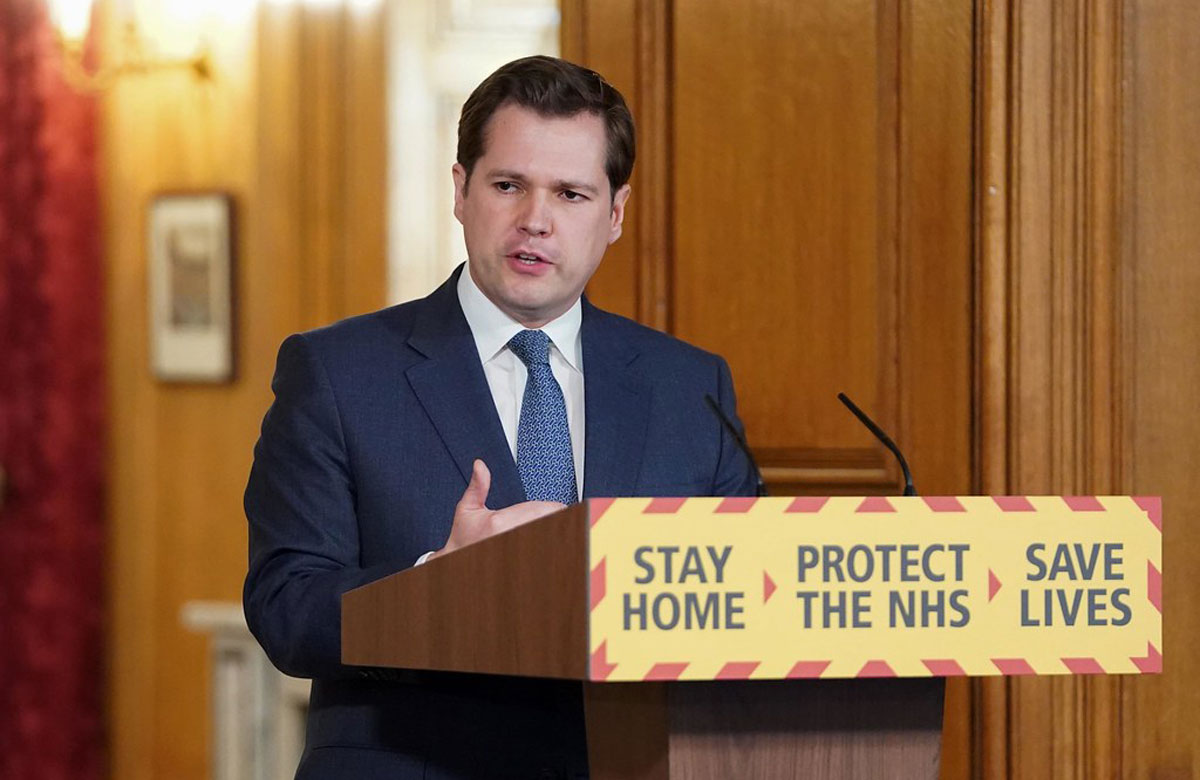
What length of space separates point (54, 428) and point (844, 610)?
5231mm

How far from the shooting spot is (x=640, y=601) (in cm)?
115

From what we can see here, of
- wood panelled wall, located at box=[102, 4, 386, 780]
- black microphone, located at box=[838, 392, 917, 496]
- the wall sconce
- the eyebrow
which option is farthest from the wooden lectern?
the wall sconce

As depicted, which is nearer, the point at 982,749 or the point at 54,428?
the point at 982,749

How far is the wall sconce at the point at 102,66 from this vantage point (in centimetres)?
570

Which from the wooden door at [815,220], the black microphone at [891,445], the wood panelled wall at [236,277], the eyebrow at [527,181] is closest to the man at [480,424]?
the eyebrow at [527,181]

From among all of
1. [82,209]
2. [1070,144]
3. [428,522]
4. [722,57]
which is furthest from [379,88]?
[428,522]

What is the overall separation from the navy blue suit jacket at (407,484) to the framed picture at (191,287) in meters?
3.60

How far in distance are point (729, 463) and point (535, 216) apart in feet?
1.50

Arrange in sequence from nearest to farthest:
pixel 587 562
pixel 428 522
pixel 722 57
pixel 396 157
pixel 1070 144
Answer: pixel 587 562 < pixel 428 522 < pixel 1070 144 < pixel 722 57 < pixel 396 157

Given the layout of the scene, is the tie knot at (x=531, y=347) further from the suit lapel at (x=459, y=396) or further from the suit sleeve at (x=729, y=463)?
the suit sleeve at (x=729, y=463)

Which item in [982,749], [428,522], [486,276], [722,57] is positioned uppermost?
[722,57]

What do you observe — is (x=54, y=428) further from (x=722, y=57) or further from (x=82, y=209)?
(x=722, y=57)

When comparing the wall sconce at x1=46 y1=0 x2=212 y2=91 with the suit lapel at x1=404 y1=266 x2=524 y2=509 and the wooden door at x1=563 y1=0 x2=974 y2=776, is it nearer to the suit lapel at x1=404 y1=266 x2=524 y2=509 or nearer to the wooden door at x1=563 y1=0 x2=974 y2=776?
the wooden door at x1=563 y1=0 x2=974 y2=776

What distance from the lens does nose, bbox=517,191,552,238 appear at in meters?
2.02
